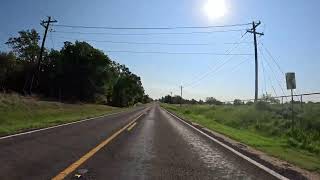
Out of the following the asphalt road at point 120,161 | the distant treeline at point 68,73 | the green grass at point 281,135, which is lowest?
the asphalt road at point 120,161

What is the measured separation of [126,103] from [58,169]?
377ft

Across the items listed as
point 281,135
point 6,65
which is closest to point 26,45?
point 6,65

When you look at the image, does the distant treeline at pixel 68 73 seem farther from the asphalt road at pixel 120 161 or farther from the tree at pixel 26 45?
the asphalt road at pixel 120 161

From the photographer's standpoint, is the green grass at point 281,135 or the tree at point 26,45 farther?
the tree at point 26,45

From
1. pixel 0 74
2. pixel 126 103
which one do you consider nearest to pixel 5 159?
pixel 0 74

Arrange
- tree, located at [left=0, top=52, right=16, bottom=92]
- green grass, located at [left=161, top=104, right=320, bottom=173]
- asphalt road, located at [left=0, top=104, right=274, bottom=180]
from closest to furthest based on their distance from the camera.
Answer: asphalt road, located at [left=0, top=104, right=274, bottom=180], green grass, located at [left=161, top=104, right=320, bottom=173], tree, located at [left=0, top=52, right=16, bottom=92]

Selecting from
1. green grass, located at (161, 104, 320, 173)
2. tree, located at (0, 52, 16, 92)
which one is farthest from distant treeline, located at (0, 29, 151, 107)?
green grass, located at (161, 104, 320, 173)

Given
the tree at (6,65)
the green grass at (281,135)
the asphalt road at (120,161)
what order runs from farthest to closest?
the tree at (6,65)
the green grass at (281,135)
the asphalt road at (120,161)

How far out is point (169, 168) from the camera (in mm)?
9461

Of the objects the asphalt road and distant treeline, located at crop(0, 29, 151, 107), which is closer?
the asphalt road

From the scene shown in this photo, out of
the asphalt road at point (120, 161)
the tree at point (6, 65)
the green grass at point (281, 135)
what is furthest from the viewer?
the tree at point (6, 65)

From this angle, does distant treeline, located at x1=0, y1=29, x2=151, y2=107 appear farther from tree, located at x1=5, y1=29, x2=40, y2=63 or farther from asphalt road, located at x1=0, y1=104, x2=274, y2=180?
asphalt road, located at x1=0, y1=104, x2=274, y2=180

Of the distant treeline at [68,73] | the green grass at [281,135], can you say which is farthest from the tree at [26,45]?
the green grass at [281,135]

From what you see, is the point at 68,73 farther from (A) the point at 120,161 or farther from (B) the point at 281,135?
(A) the point at 120,161
